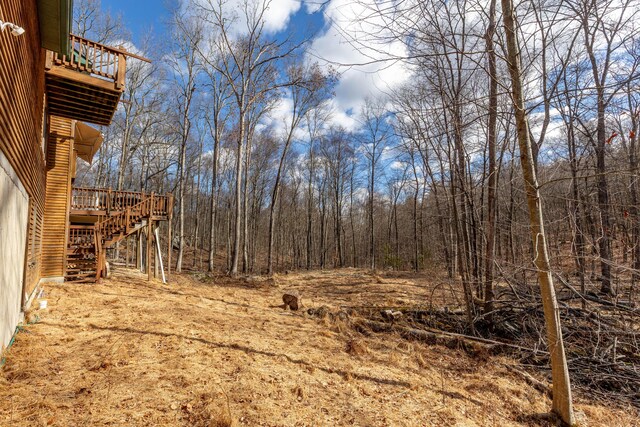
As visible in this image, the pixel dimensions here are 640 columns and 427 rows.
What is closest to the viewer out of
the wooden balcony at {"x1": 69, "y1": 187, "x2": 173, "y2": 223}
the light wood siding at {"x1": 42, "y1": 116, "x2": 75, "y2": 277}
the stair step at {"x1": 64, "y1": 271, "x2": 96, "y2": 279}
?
the light wood siding at {"x1": 42, "y1": 116, "x2": 75, "y2": 277}

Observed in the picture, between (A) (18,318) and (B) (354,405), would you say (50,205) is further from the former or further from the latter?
(B) (354,405)

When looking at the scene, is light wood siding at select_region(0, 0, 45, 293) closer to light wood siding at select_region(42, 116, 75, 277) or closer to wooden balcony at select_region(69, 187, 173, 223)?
light wood siding at select_region(42, 116, 75, 277)

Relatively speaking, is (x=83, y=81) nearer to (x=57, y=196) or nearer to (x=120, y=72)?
(x=120, y=72)

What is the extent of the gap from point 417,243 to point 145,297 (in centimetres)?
2018

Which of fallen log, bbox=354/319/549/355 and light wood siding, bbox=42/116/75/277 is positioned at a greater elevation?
light wood siding, bbox=42/116/75/277

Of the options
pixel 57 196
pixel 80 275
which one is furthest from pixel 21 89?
pixel 80 275

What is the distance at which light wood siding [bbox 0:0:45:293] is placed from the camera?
348cm

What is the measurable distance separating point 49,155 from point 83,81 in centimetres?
345

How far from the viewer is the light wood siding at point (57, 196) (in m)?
9.42

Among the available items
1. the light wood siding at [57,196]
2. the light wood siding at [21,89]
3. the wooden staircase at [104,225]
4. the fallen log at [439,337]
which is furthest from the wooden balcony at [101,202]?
the fallen log at [439,337]

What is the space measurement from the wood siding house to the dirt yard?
33.2 inches

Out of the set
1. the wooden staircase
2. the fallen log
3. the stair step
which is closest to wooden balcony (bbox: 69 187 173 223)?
the wooden staircase

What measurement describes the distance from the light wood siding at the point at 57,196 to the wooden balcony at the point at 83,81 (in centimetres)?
123

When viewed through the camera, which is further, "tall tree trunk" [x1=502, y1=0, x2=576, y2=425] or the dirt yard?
"tall tree trunk" [x1=502, y1=0, x2=576, y2=425]
